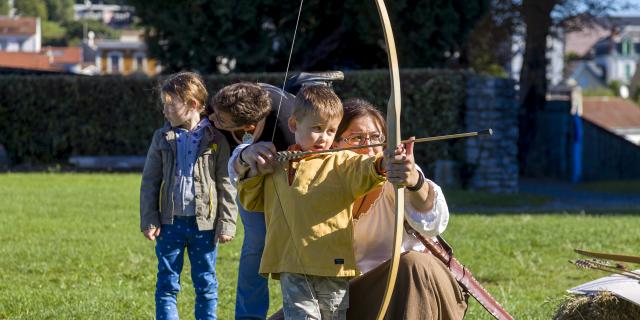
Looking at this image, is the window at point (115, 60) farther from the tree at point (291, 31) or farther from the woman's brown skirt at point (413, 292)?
the woman's brown skirt at point (413, 292)

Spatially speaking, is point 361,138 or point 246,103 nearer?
point 361,138

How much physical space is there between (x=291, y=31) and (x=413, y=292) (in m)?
16.3

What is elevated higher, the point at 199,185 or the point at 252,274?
the point at 199,185

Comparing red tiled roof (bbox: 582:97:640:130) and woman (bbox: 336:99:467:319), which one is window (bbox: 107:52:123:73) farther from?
woman (bbox: 336:99:467:319)

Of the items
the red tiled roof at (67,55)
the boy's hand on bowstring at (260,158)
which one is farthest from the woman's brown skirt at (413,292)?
the red tiled roof at (67,55)

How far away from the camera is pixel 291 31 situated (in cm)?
2066

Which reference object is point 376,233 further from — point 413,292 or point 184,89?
point 184,89

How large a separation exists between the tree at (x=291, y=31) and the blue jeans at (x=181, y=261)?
43.5ft

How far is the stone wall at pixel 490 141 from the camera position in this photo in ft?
57.0

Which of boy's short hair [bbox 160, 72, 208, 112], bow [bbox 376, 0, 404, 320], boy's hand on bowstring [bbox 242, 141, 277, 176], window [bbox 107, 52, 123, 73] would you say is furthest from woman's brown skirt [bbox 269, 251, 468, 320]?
window [bbox 107, 52, 123, 73]

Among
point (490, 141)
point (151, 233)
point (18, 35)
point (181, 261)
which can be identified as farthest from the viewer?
point (18, 35)

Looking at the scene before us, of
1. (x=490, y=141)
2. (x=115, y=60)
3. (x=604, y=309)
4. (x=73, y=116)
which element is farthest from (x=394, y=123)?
(x=115, y=60)

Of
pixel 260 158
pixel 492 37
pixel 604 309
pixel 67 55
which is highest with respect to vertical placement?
pixel 492 37

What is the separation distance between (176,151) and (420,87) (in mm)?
12081
